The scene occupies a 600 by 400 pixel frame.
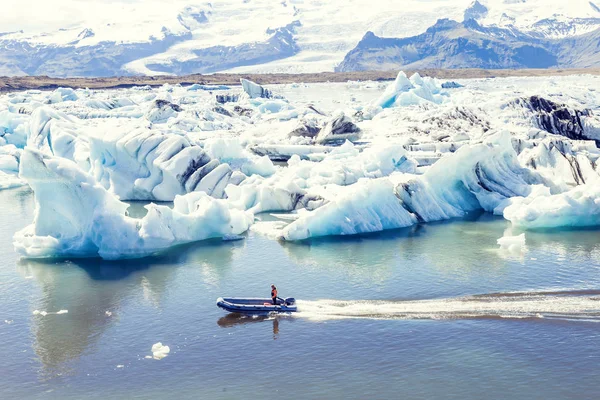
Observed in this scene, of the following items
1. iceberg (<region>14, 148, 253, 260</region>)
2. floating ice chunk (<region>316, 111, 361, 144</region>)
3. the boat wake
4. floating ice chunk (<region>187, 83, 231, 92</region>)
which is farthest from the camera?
floating ice chunk (<region>187, 83, 231, 92</region>)

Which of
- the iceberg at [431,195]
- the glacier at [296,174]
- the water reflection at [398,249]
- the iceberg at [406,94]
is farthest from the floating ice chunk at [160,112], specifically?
the water reflection at [398,249]

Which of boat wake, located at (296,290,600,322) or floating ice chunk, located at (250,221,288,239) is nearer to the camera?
boat wake, located at (296,290,600,322)

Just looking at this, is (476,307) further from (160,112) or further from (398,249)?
(160,112)

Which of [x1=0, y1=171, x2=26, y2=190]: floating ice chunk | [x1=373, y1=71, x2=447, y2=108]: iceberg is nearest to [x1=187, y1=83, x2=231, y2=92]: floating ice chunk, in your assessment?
[x1=373, y1=71, x2=447, y2=108]: iceberg

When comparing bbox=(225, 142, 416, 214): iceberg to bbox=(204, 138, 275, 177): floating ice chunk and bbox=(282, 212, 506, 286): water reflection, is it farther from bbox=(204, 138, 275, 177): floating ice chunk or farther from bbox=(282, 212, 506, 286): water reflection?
bbox=(282, 212, 506, 286): water reflection

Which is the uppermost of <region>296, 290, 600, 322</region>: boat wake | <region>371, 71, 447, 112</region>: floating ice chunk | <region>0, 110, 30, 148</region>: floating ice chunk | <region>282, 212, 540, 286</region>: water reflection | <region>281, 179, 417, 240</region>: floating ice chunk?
<region>371, 71, 447, 112</region>: floating ice chunk

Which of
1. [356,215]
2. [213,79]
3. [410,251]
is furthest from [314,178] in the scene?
[213,79]

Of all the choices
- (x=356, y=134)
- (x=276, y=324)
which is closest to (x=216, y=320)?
(x=276, y=324)
